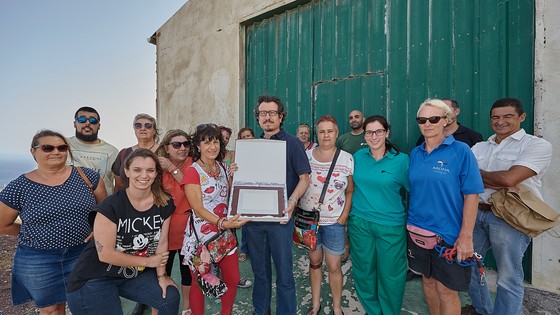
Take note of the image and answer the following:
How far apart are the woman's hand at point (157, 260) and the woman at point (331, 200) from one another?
1.19 metres

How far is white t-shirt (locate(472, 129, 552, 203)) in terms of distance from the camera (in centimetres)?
207

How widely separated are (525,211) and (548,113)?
1.35 metres

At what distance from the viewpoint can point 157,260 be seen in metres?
2.10

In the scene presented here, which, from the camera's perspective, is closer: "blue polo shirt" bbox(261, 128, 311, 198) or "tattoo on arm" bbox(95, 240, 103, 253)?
"tattoo on arm" bbox(95, 240, 103, 253)

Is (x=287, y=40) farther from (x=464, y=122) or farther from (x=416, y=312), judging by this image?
(x=416, y=312)

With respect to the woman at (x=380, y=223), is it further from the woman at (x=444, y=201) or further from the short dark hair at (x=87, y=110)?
the short dark hair at (x=87, y=110)

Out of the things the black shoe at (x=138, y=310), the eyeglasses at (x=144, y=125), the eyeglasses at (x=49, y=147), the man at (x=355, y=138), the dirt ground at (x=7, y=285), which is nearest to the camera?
the eyeglasses at (x=49, y=147)

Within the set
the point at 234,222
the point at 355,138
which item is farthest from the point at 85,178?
the point at 355,138

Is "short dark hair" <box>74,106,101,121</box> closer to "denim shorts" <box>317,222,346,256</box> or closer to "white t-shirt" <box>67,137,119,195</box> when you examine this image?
"white t-shirt" <box>67,137,119,195</box>

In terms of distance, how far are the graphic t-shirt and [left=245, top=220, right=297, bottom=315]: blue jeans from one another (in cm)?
29

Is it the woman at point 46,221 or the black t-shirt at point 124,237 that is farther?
the woman at point 46,221

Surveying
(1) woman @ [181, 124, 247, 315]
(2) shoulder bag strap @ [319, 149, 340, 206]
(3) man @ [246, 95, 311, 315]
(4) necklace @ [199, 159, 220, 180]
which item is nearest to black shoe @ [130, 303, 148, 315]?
(1) woman @ [181, 124, 247, 315]

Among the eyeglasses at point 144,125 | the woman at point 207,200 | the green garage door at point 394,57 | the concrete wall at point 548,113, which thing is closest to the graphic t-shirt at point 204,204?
the woman at point 207,200

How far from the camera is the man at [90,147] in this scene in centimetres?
305
